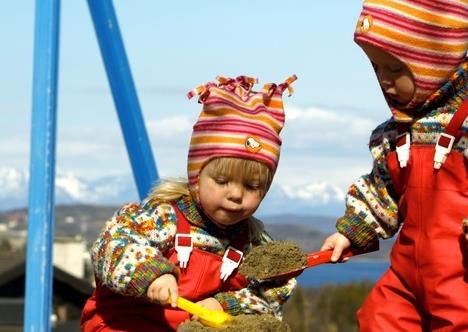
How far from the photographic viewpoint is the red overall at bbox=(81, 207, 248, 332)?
479cm

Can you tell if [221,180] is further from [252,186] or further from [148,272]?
[148,272]

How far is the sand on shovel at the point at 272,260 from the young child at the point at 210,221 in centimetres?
19

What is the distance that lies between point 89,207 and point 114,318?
5913 inches

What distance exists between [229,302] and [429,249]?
82cm

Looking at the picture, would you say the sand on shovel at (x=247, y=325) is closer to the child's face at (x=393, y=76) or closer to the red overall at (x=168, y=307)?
the red overall at (x=168, y=307)

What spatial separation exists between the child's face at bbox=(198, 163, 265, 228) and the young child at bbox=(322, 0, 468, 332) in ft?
1.49

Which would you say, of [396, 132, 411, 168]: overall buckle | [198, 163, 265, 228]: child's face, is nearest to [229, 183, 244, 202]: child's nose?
[198, 163, 265, 228]: child's face

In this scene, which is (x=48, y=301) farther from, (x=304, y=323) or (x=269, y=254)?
(x=304, y=323)

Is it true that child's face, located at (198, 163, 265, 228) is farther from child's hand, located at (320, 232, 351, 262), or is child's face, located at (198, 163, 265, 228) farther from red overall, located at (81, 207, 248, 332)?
child's hand, located at (320, 232, 351, 262)

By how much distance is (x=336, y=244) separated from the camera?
4.70 meters

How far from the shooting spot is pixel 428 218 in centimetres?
432

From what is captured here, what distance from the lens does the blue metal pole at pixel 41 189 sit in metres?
6.16

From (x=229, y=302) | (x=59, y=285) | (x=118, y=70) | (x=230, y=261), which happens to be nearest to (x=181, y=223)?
(x=230, y=261)

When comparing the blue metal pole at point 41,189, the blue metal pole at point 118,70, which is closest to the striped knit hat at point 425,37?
the blue metal pole at point 41,189
